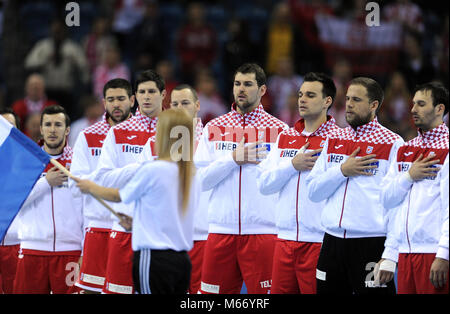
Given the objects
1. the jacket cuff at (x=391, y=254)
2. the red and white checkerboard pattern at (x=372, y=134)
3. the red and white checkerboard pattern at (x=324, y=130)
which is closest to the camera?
the jacket cuff at (x=391, y=254)

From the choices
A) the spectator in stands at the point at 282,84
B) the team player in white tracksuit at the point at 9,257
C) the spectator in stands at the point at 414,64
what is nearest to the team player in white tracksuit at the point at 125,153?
the team player in white tracksuit at the point at 9,257

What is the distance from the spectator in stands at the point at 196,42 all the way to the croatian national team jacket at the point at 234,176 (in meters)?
7.26

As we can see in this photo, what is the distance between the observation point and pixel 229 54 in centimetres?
1573

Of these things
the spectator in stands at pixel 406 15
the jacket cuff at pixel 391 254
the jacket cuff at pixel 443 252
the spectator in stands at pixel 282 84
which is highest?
the spectator in stands at pixel 406 15

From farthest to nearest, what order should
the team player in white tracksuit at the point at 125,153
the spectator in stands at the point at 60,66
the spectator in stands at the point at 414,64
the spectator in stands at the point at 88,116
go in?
the spectator in stands at the point at 60,66 < the spectator in stands at the point at 414,64 < the spectator in stands at the point at 88,116 < the team player in white tracksuit at the point at 125,153

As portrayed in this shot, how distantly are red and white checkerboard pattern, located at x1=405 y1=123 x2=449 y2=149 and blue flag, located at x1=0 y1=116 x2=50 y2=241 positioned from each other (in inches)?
145

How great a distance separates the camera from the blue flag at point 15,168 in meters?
8.29

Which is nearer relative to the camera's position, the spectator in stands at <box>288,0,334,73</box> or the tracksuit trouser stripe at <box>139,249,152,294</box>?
the tracksuit trouser stripe at <box>139,249,152,294</box>

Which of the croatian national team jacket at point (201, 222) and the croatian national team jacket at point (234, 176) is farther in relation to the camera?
the croatian national team jacket at point (201, 222)

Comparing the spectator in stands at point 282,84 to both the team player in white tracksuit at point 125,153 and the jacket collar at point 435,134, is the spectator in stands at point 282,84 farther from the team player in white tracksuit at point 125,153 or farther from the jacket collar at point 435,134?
the jacket collar at point 435,134

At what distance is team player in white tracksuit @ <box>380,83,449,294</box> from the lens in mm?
7285

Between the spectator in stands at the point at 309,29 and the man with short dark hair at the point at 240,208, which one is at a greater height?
the spectator in stands at the point at 309,29


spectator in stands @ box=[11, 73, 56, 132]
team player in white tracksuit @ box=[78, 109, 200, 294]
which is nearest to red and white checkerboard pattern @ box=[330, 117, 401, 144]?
team player in white tracksuit @ box=[78, 109, 200, 294]

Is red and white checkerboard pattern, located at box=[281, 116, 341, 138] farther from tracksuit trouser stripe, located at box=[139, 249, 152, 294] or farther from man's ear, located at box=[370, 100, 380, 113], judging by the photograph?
tracksuit trouser stripe, located at box=[139, 249, 152, 294]
